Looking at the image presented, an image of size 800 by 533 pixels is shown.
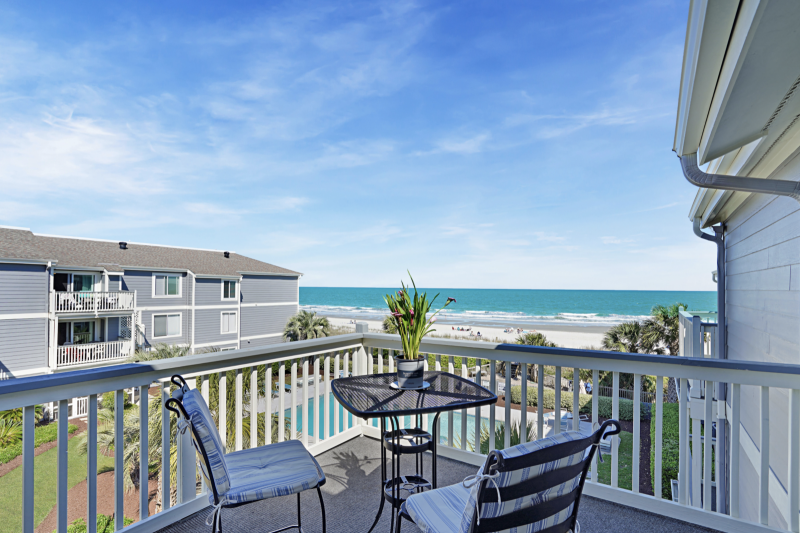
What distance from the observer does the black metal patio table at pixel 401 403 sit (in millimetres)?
2053

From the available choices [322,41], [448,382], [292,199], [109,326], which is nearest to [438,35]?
[322,41]

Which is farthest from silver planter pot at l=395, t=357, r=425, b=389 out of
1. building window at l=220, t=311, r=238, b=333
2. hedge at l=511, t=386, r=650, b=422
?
building window at l=220, t=311, r=238, b=333

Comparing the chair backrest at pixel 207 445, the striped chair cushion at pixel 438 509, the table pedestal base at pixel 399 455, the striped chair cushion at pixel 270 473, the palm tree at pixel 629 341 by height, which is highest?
the chair backrest at pixel 207 445

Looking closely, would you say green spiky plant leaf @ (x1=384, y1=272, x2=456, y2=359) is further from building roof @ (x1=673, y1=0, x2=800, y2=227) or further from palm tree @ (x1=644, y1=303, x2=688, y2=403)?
palm tree @ (x1=644, y1=303, x2=688, y2=403)

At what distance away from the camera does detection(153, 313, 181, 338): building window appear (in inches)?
586

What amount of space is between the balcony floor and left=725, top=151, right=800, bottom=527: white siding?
1047 millimetres

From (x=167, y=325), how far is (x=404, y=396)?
Result: 1554 centimetres

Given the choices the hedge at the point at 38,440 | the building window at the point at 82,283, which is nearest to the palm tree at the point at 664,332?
the hedge at the point at 38,440

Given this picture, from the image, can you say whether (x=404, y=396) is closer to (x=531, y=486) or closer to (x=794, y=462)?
(x=531, y=486)

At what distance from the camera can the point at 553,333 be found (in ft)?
85.1

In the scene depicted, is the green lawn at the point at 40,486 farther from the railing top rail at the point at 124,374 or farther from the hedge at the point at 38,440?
the railing top rail at the point at 124,374

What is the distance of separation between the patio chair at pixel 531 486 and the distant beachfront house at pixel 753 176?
1320 mm

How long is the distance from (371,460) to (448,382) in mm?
1196

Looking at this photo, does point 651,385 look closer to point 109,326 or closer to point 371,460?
point 371,460
